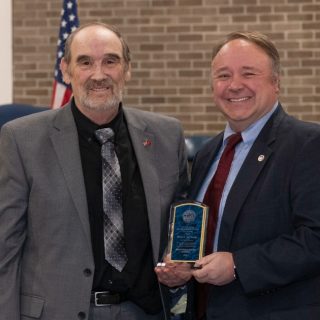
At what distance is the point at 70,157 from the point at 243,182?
30.3 inches

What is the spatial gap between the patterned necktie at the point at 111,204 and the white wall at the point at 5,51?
474 cm

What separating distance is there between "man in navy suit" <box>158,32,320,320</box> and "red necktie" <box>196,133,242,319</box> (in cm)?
3

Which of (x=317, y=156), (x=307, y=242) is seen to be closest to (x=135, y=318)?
(x=307, y=242)

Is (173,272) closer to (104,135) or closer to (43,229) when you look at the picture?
(43,229)

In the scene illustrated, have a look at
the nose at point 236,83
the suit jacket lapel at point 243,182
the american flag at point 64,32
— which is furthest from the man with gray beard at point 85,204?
the american flag at point 64,32

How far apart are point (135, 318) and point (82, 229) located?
1.52 feet

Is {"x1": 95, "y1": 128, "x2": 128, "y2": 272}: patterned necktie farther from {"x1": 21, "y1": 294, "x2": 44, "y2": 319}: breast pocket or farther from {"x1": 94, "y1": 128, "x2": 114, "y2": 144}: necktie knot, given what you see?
{"x1": 21, "y1": 294, "x2": 44, "y2": 319}: breast pocket

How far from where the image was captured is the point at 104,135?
3387 millimetres

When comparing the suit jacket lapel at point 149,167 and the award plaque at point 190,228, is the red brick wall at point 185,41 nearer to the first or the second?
the suit jacket lapel at point 149,167

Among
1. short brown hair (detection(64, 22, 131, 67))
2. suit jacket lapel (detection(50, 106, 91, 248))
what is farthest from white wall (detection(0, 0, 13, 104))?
suit jacket lapel (detection(50, 106, 91, 248))

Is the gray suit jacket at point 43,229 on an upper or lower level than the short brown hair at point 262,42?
lower

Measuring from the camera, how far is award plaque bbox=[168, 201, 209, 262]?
309 cm

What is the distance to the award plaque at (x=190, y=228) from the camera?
10.1 feet

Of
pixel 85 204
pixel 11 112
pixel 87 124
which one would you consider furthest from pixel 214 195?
pixel 11 112
